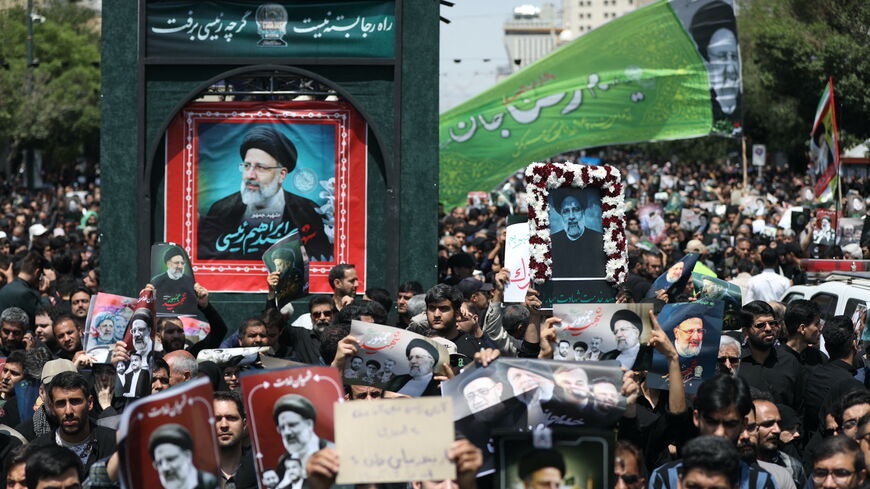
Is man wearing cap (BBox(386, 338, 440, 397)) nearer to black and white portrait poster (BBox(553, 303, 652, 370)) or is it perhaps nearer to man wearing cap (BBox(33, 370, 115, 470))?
black and white portrait poster (BBox(553, 303, 652, 370))

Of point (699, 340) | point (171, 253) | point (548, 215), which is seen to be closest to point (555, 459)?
point (699, 340)

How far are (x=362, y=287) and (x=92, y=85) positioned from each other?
54.6 meters

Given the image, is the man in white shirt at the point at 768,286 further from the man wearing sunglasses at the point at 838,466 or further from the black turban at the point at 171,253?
the man wearing sunglasses at the point at 838,466

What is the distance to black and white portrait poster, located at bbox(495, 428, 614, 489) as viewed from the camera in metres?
5.71

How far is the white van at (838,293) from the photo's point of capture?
11500 millimetres

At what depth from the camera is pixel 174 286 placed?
11852 mm

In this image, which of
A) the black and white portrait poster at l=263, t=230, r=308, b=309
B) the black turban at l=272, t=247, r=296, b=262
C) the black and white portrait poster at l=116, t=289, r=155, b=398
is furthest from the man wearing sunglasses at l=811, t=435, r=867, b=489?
the black turban at l=272, t=247, r=296, b=262

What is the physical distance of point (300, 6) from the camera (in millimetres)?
13984

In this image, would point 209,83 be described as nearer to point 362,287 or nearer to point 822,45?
point 362,287

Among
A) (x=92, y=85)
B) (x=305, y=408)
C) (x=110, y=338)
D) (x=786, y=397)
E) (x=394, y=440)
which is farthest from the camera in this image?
(x=92, y=85)

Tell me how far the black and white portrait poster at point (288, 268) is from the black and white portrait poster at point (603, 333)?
4.42m

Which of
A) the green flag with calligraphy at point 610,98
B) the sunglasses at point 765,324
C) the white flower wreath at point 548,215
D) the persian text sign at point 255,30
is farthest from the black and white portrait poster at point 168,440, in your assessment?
the green flag with calligraphy at point 610,98

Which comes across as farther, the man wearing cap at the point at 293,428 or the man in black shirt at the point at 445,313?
the man in black shirt at the point at 445,313

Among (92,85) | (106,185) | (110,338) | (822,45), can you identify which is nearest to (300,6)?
(106,185)
